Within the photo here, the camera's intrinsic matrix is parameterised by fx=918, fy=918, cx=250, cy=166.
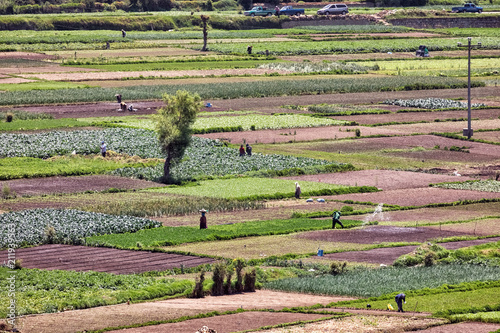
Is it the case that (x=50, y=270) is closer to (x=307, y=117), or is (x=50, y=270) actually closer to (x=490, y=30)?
(x=307, y=117)

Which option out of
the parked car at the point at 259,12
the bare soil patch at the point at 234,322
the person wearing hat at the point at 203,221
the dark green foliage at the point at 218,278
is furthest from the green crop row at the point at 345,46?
the bare soil patch at the point at 234,322

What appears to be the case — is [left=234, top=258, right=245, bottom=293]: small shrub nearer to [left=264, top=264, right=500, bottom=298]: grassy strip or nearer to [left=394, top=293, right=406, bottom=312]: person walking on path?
[left=264, top=264, right=500, bottom=298]: grassy strip

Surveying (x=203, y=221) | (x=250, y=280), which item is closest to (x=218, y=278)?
(x=250, y=280)

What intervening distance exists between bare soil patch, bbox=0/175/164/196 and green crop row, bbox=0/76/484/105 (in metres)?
32.5

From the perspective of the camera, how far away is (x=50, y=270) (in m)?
39.4

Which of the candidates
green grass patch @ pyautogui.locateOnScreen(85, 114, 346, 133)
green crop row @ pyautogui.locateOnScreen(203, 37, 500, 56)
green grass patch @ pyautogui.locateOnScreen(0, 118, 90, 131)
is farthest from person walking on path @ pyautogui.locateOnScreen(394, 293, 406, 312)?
green crop row @ pyautogui.locateOnScreen(203, 37, 500, 56)

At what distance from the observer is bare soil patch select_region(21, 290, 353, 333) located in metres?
31.7

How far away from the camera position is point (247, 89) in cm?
10344

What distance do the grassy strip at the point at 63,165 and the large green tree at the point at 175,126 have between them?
3.92 metres

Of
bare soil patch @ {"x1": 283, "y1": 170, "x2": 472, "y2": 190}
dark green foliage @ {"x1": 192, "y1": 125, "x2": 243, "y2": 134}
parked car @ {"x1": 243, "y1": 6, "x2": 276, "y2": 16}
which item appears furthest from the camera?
parked car @ {"x1": 243, "y1": 6, "x2": 276, "y2": 16}

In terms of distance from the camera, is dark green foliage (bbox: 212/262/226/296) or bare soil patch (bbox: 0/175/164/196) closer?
dark green foliage (bbox: 212/262/226/296)

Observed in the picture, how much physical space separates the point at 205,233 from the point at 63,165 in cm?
2015

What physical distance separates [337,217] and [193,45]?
10085 centimetres

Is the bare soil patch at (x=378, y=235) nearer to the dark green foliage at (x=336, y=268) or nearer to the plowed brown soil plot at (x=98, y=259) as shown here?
the dark green foliage at (x=336, y=268)
